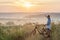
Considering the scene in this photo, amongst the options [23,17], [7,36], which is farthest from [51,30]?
[7,36]

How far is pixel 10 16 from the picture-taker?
147cm

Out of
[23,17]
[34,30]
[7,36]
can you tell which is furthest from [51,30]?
[7,36]

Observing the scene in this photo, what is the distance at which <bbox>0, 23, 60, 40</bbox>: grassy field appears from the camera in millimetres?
1454

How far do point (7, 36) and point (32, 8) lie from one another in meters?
0.30

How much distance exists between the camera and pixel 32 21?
57.4 inches

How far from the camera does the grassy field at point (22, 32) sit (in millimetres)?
1454

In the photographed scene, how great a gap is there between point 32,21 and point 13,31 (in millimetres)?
169

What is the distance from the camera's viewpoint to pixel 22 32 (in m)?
1.46

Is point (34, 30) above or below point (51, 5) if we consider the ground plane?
below

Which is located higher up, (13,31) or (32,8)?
(32,8)

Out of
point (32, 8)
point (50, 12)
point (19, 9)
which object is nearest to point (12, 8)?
point (19, 9)

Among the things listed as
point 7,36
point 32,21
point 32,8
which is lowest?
point 7,36

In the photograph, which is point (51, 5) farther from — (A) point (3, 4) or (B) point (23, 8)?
(A) point (3, 4)

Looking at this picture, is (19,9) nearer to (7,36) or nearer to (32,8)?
(32,8)
